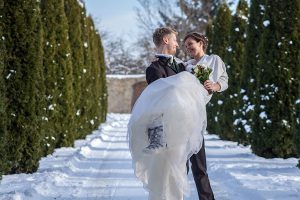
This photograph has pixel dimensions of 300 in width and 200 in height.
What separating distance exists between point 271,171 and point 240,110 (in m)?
6.18

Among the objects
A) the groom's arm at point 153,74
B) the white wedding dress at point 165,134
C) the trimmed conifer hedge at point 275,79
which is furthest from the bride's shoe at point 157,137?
the trimmed conifer hedge at point 275,79

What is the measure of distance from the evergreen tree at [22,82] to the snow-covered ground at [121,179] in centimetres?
45

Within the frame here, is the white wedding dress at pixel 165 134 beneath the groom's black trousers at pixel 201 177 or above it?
above

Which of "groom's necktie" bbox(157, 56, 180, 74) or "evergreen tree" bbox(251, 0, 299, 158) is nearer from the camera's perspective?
"groom's necktie" bbox(157, 56, 180, 74)

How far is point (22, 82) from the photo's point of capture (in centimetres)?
969

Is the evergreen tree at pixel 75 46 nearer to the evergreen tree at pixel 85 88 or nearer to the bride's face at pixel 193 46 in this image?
the evergreen tree at pixel 85 88

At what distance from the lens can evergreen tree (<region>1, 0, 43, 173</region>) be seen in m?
9.61

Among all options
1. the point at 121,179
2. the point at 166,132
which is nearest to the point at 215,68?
the point at 166,132

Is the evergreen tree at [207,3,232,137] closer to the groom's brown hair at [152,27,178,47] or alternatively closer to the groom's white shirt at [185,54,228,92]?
the groom's white shirt at [185,54,228,92]

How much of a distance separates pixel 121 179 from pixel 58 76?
6329 mm

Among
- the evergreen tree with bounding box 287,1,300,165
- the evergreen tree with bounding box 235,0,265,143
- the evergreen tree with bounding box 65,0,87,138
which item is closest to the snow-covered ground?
the evergreen tree with bounding box 287,1,300,165

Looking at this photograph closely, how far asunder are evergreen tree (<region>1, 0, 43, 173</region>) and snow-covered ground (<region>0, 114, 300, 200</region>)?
446mm

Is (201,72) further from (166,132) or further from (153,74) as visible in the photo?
(166,132)

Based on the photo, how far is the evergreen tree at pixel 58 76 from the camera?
43.9ft
